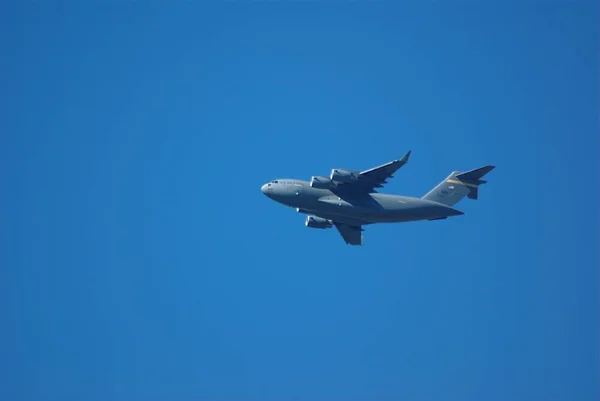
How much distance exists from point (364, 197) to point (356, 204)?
685 mm

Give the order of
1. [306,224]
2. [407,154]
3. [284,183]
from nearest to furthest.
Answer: [407,154] < [284,183] < [306,224]

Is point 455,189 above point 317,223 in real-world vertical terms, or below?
above

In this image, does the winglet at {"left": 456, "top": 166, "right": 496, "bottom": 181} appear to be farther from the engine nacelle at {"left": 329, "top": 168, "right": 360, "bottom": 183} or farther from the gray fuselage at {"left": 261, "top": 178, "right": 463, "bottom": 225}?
the engine nacelle at {"left": 329, "top": 168, "right": 360, "bottom": 183}

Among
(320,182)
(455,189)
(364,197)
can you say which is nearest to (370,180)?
(364,197)

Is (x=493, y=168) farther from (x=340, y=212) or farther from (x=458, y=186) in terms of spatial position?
(x=340, y=212)

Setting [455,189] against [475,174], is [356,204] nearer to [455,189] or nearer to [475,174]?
[455,189]

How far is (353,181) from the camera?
38.4 meters

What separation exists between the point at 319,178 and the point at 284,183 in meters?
2.07

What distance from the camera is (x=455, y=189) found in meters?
40.6

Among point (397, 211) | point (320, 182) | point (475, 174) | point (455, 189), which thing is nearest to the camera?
point (397, 211)

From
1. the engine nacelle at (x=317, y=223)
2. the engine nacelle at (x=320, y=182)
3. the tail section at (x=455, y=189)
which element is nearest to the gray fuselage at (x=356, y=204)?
the engine nacelle at (x=320, y=182)

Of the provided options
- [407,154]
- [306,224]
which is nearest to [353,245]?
[306,224]

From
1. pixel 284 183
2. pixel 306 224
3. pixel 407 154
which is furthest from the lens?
pixel 306 224

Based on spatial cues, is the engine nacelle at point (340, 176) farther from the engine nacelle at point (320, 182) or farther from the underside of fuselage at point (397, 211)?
the underside of fuselage at point (397, 211)
